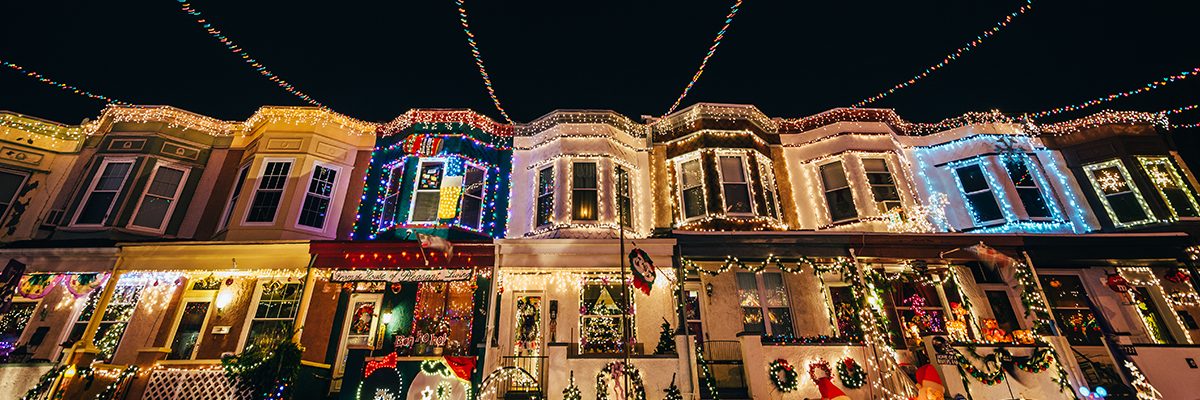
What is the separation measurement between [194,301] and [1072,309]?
2089 cm

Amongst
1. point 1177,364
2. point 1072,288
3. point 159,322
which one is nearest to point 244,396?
point 159,322

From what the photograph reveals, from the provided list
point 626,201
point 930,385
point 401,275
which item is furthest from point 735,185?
point 401,275

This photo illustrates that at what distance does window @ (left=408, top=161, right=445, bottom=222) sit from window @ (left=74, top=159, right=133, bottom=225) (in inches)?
292

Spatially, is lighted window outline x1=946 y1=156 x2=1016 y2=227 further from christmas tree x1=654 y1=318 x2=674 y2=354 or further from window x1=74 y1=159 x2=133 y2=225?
window x1=74 y1=159 x2=133 y2=225

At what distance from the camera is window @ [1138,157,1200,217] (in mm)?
11680

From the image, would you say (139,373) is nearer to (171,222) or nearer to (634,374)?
(171,222)

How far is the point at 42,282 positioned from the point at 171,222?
262cm

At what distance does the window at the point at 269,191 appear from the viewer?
12.0m

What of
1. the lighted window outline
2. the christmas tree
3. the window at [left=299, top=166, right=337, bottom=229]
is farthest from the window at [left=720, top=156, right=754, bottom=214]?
the window at [left=299, top=166, right=337, bottom=229]

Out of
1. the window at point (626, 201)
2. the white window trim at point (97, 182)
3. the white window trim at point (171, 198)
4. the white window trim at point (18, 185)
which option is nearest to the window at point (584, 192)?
the window at point (626, 201)

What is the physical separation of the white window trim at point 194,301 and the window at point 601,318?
28.3 feet

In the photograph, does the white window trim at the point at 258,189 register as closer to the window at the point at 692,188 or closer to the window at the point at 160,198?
the window at the point at 160,198

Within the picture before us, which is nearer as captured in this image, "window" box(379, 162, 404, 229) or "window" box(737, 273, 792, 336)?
"window" box(737, 273, 792, 336)

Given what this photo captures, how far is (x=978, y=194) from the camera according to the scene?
12.6 m
